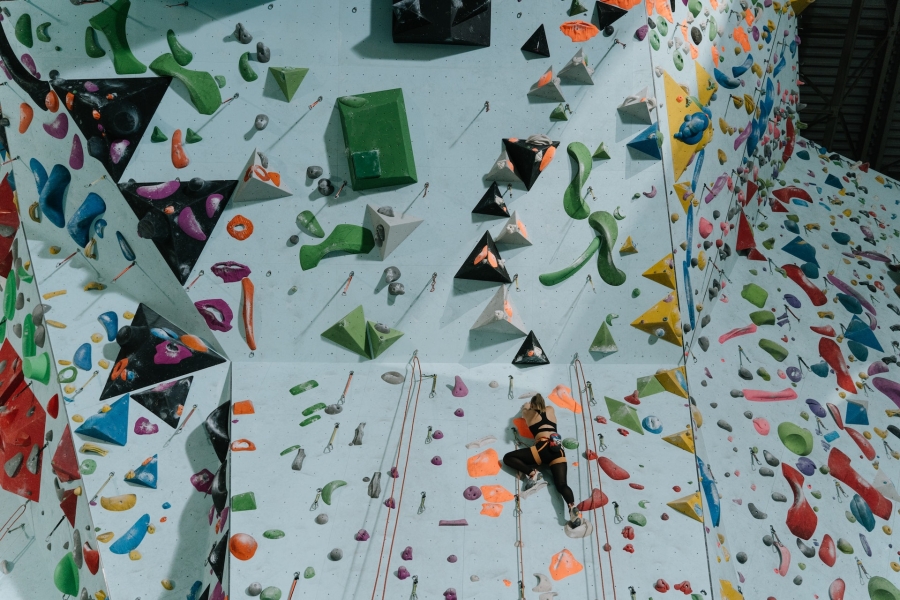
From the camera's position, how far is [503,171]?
5.89 meters

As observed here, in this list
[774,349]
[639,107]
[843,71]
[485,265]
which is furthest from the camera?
[843,71]

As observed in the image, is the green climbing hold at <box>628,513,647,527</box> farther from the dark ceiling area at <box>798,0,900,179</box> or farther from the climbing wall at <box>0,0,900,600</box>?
the dark ceiling area at <box>798,0,900,179</box>

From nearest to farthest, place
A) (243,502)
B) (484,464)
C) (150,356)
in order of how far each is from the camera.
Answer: (243,502)
(484,464)
(150,356)

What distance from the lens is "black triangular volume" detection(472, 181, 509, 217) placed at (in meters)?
5.88

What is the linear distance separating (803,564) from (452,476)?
2206 millimetres

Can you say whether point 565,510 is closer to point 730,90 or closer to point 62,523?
point 62,523

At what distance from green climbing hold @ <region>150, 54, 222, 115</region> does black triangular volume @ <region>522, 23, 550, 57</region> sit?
2.09 m

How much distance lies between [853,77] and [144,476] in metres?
9.66

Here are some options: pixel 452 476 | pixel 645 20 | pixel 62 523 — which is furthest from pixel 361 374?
pixel 645 20

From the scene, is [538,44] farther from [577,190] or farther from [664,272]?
[664,272]

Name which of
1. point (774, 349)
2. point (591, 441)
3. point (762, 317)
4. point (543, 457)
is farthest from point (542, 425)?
point (762, 317)

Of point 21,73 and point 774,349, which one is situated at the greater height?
point 21,73

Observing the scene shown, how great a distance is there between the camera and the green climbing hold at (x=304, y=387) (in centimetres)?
553

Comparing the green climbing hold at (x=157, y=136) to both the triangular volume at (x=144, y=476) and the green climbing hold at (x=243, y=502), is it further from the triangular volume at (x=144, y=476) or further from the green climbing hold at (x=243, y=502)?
the green climbing hold at (x=243, y=502)
